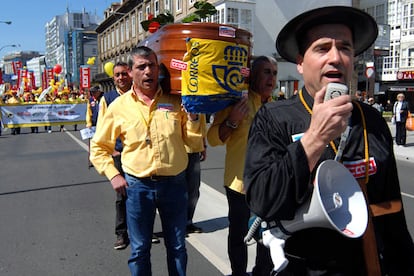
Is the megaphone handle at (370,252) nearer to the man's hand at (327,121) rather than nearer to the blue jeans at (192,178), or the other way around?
the man's hand at (327,121)

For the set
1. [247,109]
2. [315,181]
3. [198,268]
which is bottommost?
[198,268]

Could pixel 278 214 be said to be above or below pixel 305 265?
above

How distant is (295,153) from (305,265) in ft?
1.31

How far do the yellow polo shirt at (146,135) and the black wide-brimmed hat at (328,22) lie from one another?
57.3 inches

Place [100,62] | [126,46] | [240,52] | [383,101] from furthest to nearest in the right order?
[100,62], [126,46], [383,101], [240,52]

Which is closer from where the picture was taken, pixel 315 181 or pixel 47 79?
pixel 315 181

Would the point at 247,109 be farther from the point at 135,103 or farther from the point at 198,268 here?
the point at 198,268

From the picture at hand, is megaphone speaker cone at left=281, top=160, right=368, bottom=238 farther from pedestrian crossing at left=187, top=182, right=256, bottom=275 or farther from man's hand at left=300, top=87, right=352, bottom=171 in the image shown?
pedestrian crossing at left=187, top=182, right=256, bottom=275

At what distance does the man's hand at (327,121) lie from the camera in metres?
1.12

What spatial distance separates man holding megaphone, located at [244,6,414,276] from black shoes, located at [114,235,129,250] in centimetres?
320

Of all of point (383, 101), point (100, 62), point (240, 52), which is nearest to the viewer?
point (240, 52)

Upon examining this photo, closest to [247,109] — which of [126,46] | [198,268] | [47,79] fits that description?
[198,268]

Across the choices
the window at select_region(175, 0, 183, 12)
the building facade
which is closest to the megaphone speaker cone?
the window at select_region(175, 0, 183, 12)

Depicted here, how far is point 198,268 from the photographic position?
12.2ft
